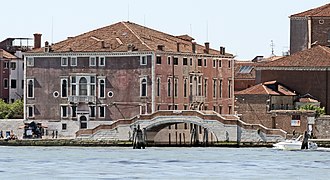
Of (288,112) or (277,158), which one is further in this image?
(288,112)

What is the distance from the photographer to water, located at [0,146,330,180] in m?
89.7

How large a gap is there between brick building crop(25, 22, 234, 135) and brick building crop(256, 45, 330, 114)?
4.67 meters

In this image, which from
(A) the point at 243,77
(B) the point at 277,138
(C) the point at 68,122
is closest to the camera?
(B) the point at 277,138

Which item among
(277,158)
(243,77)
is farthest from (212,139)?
(243,77)

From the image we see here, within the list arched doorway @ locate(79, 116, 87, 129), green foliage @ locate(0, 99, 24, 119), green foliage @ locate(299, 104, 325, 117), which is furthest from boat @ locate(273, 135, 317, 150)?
green foliage @ locate(0, 99, 24, 119)

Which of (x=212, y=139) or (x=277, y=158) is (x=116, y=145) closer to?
(x=212, y=139)

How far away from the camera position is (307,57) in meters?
127

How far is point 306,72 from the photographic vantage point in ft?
416

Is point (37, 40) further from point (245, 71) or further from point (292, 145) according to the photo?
point (245, 71)

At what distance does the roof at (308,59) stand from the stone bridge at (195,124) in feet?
29.0

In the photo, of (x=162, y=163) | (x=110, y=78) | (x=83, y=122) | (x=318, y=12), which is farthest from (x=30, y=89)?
(x=162, y=163)

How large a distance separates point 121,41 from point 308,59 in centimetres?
1211

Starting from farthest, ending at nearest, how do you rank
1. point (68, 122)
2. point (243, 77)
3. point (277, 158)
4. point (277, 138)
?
point (243, 77) → point (68, 122) → point (277, 138) → point (277, 158)

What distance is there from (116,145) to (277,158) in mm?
17588
